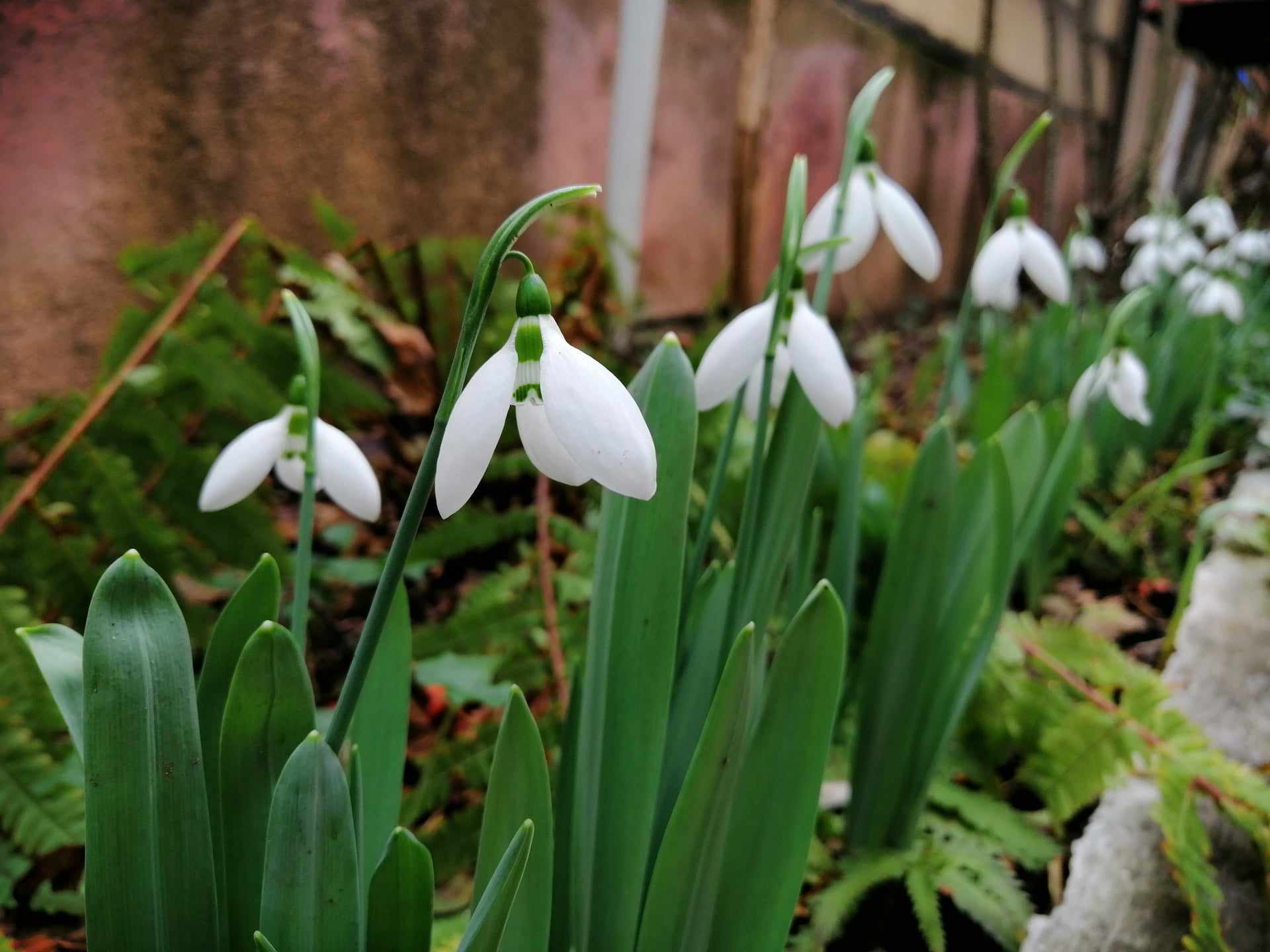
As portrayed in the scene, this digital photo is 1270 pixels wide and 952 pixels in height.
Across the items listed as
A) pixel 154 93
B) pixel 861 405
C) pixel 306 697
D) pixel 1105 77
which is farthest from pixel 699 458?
pixel 1105 77

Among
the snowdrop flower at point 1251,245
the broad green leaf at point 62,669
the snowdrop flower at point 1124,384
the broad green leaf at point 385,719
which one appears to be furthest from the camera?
the snowdrop flower at point 1251,245

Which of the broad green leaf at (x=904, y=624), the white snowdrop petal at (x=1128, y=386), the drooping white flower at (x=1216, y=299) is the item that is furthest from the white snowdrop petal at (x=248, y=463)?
the drooping white flower at (x=1216, y=299)

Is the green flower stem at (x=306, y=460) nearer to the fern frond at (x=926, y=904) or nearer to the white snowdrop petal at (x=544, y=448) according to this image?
the white snowdrop petal at (x=544, y=448)

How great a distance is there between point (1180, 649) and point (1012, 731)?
0.47 m

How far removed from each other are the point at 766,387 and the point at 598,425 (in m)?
0.28

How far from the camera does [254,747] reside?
1.75 ft

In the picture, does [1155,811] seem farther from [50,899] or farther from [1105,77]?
[1105,77]

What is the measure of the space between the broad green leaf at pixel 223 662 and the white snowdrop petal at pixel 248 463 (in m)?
0.15

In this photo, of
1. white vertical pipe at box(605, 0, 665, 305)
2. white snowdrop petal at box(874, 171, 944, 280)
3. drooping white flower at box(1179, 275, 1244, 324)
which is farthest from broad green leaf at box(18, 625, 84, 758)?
drooping white flower at box(1179, 275, 1244, 324)

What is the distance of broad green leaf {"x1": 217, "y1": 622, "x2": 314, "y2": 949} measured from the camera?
507 millimetres

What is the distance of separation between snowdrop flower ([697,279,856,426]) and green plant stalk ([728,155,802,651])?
23 millimetres

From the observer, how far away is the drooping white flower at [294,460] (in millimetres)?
685

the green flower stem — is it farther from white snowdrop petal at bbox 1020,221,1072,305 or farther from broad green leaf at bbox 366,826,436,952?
white snowdrop petal at bbox 1020,221,1072,305

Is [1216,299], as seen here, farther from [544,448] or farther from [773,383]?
[544,448]
